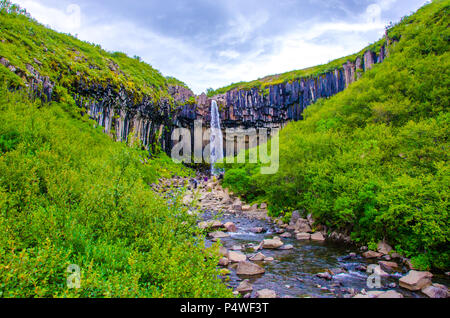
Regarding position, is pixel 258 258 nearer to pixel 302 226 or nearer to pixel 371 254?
pixel 371 254

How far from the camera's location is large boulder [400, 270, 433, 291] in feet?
33.9

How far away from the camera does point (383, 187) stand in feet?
49.3

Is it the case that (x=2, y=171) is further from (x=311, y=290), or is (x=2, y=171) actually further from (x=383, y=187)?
(x=383, y=187)

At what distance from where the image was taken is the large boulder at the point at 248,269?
1251 cm

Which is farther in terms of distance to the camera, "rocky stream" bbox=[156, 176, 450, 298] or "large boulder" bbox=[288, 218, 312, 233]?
"large boulder" bbox=[288, 218, 312, 233]

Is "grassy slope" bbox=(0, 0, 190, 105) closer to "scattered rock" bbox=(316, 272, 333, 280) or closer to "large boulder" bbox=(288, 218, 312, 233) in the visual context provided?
"large boulder" bbox=(288, 218, 312, 233)

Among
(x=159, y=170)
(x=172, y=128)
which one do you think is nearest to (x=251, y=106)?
(x=172, y=128)

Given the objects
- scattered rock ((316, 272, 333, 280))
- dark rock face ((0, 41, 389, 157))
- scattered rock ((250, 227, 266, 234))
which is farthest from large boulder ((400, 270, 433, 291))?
dark rock face ((0, 41, 389, 157))

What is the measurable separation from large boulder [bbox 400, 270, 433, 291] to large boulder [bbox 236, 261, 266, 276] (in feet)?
21.1

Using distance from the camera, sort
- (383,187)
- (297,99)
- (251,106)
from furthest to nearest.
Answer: (251,106) → (297,99) → (383,187)

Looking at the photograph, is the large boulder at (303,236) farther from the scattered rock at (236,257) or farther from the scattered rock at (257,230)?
the scattered rock at (236,257)

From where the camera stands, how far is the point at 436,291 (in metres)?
9.75

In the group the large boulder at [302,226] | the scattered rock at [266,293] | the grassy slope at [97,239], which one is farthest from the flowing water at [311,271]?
the grassy slope at [97,239]
